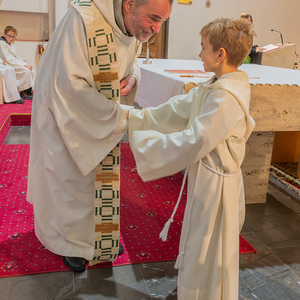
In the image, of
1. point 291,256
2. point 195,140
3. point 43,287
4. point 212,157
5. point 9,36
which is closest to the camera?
point 195,140

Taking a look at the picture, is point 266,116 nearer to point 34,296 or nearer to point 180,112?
point 180,112

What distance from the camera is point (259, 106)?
2607mm

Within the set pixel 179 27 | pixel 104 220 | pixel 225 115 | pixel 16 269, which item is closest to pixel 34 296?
pixel 16 269

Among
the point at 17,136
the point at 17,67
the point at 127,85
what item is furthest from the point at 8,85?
the point at 127,85

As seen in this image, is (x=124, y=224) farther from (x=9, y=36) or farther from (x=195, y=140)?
(x=9, y=36)

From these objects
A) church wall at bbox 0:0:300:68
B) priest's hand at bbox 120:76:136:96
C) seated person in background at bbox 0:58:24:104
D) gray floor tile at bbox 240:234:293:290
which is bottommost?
gray floor tile at bbox 240:234:293:290

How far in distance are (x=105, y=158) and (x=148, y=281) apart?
79 centimetres

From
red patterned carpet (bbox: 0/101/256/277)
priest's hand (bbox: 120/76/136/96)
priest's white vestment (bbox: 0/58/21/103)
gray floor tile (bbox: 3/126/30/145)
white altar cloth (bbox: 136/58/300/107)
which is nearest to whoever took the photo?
priest's hand (bbox: 120/76/136/96)

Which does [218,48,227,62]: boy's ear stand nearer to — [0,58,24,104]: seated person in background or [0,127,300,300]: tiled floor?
[0,127,300,300]: tiled floor

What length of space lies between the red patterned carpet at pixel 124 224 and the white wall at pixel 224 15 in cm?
708

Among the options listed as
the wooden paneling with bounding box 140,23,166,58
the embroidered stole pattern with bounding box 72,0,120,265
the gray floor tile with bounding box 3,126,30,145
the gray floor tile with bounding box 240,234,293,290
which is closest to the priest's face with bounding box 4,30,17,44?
the gray floor tile with bounding box 3,126,30,145

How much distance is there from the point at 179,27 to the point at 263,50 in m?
3.54

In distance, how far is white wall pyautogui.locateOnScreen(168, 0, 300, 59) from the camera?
33.1 ft

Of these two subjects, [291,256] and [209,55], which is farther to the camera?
[291,256]
